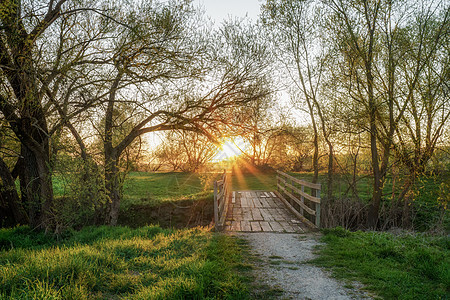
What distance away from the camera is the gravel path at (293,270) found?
4.31 meters

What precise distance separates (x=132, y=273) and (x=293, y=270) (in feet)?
8.60

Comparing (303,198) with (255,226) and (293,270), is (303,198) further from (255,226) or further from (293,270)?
(293,270)

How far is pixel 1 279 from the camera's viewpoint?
4.03 m

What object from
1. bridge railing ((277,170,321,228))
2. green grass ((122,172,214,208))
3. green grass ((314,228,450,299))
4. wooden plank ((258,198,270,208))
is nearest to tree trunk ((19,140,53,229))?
green grass ((122,172,214,208))

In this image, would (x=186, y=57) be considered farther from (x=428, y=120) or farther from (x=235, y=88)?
(x=428, y=120)

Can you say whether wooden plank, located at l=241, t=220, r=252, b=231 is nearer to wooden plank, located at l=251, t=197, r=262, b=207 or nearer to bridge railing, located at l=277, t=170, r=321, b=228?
bridge railing, located at l=277, t=170, r=321, b=228

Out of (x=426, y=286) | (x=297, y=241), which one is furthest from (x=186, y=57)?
(x=426, y=286)

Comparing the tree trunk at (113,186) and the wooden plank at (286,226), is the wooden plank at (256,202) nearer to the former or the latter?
the wooden plank at (286,226)

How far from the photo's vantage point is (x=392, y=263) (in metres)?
5.45

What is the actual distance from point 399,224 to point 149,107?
33.1 feet

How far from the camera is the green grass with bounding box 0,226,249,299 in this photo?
12.6ft

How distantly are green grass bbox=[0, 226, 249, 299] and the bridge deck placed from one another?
2.36m

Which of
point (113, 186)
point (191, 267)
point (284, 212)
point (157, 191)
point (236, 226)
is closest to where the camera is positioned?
point (191, 267)

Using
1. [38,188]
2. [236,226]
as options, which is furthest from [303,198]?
[38,188]
